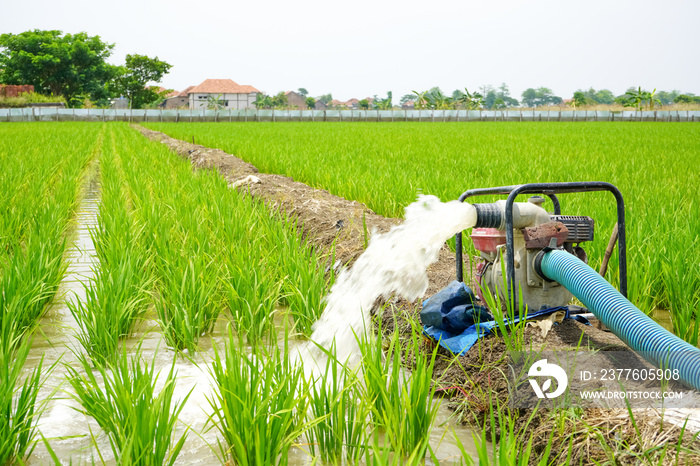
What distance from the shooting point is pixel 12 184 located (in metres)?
4.86

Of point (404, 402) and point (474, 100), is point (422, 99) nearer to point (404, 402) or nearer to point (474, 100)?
point (474, 100)

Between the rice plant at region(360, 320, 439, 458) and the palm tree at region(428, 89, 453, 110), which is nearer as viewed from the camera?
the rice plant at region(360, 320, 439, 458)

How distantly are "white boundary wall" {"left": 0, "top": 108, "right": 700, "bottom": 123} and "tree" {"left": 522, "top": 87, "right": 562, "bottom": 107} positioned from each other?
72.0 m

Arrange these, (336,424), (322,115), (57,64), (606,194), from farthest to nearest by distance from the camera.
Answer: (57,64)
(322,115)
(606,194)
(336,424)

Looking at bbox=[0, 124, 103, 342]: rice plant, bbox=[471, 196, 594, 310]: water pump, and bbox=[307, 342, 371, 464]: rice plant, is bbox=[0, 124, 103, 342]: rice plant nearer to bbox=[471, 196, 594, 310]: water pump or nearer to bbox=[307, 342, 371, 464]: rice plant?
bbox=[307, 342, 371, 464]: rice plant

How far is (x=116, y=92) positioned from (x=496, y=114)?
27087mm

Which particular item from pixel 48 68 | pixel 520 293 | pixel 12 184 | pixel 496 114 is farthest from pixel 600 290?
pixel 48 68

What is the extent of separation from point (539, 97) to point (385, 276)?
11207 centimetres

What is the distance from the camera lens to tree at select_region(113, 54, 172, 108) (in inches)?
1646

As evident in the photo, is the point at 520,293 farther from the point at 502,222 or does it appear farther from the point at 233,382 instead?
the point at 233,382

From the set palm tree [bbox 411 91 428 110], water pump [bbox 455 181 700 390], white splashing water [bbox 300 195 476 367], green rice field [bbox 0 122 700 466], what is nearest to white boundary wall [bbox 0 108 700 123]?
palm tree [bbox 411 91 428 110]

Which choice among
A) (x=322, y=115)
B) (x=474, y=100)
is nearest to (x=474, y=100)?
(x=474, y=100)

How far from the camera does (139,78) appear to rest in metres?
42.3

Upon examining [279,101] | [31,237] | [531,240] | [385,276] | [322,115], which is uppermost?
[279,101]
